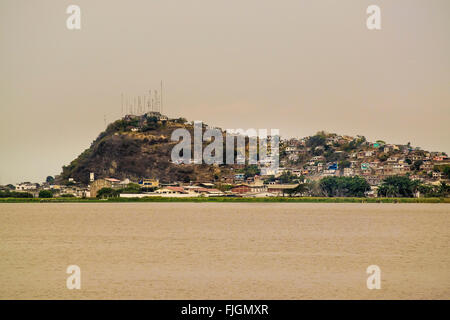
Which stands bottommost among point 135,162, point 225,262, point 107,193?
point 107,193

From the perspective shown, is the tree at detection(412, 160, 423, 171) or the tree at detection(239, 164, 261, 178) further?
the tree at detection(239, 164, 261, 178)

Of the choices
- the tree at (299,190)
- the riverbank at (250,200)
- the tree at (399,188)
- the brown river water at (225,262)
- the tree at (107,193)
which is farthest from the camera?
the tree at (107,193)

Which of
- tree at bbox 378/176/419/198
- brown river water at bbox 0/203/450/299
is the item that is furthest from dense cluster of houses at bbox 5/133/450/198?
brown river water at bbox 0/203/450/299

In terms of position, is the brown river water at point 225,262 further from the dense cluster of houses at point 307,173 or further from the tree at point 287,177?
the tree at point 287,177

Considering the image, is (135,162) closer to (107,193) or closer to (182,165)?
(182,165)

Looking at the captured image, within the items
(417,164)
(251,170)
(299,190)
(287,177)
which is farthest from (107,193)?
(417,164)

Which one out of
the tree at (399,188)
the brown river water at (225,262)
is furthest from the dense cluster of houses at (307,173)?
the brown river water at (225,262)

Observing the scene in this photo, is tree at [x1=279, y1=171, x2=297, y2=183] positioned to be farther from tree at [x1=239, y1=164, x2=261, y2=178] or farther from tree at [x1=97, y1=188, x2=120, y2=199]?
tree at [x1=97, y1=188, x2=120, y2=199]

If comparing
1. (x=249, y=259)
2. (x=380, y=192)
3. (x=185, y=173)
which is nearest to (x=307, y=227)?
(x=249, y=259)

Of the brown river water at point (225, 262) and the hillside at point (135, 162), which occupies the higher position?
the hillside at point (135, 162)
